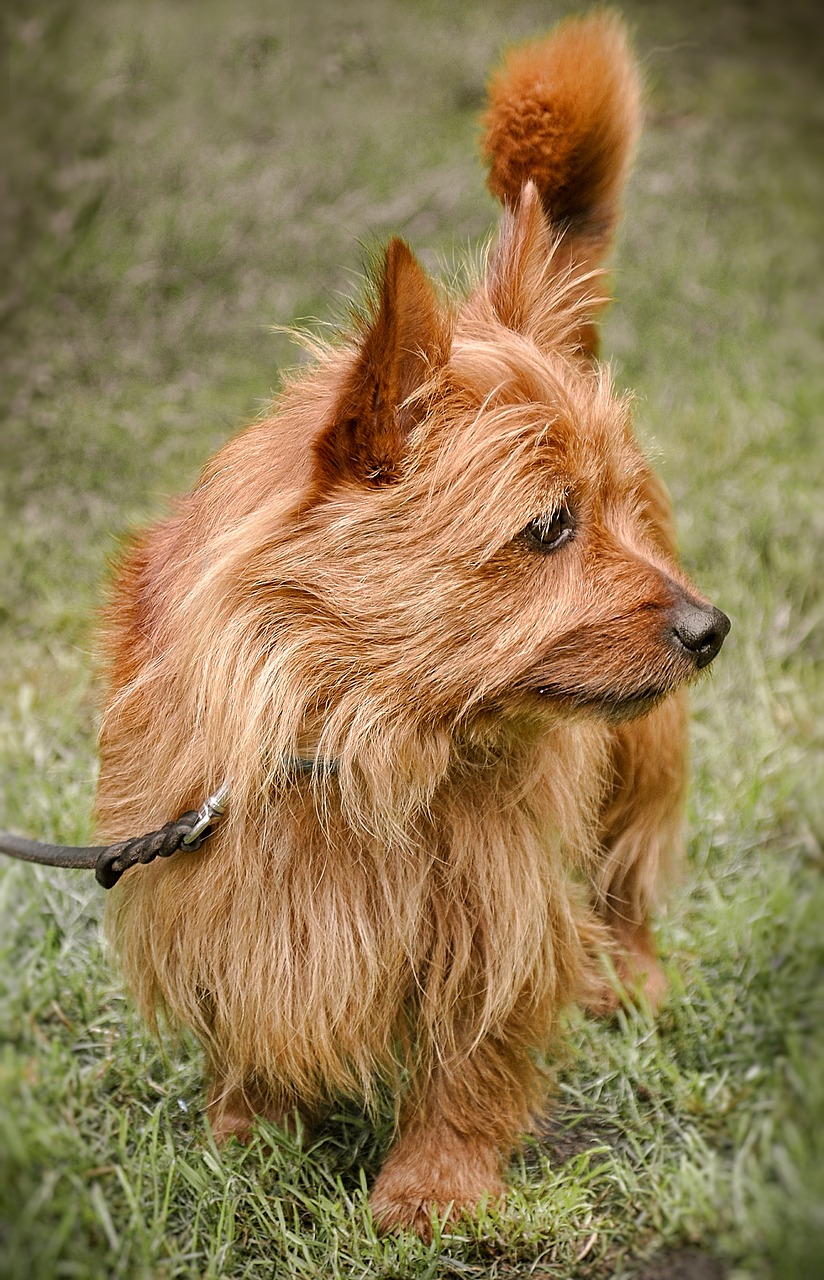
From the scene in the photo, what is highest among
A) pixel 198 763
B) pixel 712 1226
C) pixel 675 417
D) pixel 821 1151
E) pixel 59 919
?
pixel 675 417

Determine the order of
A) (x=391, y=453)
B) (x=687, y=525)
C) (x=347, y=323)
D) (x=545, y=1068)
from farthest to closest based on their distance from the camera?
(x=687, y=525), (x=545, y=1068), (x=347, y=323), (x=391, y=453)

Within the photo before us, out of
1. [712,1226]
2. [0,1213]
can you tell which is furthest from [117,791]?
[712,1226]

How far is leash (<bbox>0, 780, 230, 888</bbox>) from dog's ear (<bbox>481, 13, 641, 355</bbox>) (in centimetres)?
132

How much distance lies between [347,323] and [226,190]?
418 centimetres

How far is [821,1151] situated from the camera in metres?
1.47

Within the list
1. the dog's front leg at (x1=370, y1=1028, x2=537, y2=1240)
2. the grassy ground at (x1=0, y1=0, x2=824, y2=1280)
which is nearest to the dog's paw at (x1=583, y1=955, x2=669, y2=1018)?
the grassy ground at (x1=0, y1=0, x2=824, y2=1280)

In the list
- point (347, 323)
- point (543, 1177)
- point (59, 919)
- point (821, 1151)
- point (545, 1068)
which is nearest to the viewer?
point (821, 1151)

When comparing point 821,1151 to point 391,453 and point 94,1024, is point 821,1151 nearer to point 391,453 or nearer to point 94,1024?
point 391,453

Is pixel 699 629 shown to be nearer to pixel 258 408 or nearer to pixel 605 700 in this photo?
pixel 605 700

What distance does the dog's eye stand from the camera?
6.64ft

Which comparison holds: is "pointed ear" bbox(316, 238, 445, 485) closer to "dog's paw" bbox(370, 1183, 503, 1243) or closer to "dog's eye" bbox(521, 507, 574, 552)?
"dog's eye" bbox(521, 507, 574, 552)

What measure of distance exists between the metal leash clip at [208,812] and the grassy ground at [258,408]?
47 cm

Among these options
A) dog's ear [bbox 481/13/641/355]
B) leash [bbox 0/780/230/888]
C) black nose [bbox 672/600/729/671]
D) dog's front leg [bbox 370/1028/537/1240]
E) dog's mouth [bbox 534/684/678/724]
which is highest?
dog's ear [bbox 481/13/641/355]

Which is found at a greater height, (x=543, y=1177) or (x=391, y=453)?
(x=391, y=453)
